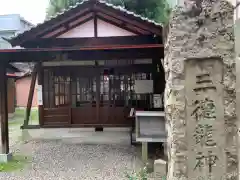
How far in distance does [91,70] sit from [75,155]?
12.1 ft

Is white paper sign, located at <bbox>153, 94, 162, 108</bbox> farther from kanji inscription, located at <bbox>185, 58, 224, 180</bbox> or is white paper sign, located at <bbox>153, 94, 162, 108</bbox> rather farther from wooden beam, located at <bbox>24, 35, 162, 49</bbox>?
kanji inscription, located at <bbox>185, 58, 224, 180</bbox>

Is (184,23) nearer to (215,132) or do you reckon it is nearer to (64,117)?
(215,132)

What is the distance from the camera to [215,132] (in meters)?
3.58

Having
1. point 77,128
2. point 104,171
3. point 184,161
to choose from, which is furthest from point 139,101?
point 184,161

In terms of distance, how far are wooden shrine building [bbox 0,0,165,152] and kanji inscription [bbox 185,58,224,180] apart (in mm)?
5480

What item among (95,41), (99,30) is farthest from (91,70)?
(99,30)

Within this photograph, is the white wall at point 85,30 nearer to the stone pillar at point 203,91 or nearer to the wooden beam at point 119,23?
the wooden beam at point 119,23

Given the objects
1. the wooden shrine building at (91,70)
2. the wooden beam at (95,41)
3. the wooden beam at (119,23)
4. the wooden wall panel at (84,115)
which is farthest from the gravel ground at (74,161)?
the wooden beam at (119,23)

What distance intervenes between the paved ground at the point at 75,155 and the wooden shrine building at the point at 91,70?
575 millimetres

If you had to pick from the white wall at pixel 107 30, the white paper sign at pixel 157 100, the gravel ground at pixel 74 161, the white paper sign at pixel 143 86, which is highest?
the white wall at pixel 107 30

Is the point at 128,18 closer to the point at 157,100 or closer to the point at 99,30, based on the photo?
the point at 99,30

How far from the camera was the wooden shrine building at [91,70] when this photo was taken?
924cm

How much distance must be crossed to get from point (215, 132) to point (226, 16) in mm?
A: 1417

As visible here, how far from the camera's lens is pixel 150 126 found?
7246 millimetres
